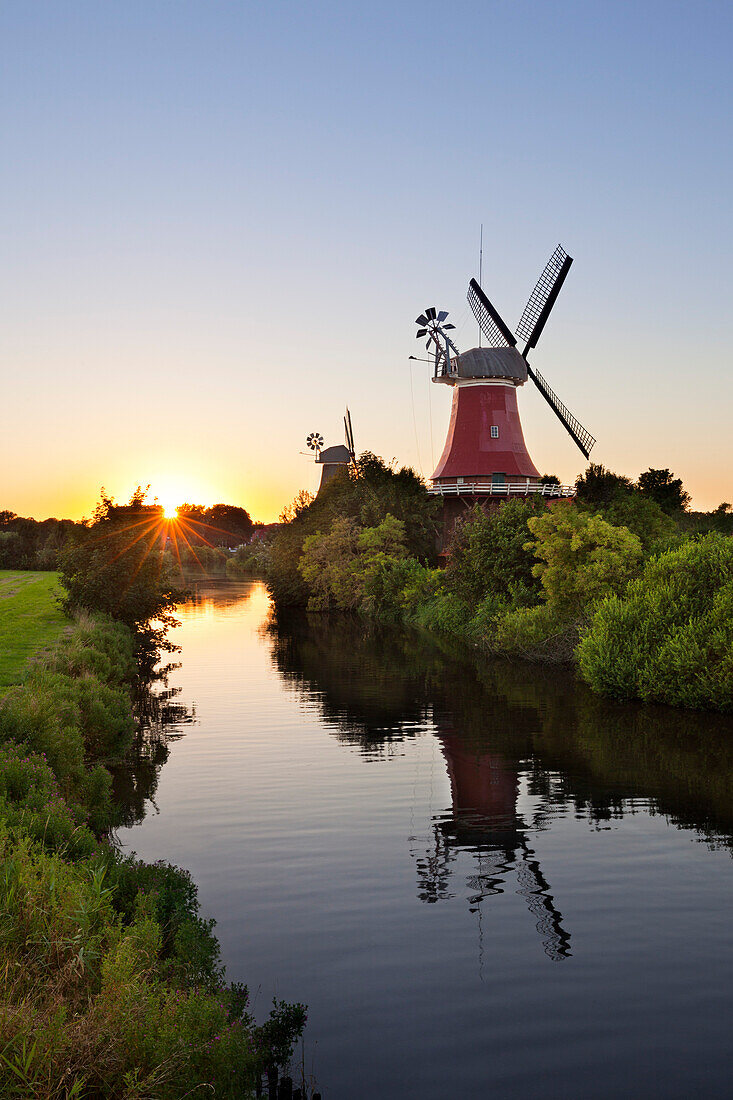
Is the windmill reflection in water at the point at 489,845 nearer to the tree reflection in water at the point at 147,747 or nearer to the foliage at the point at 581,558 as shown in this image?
the tree reflection in water at the point at 147,747

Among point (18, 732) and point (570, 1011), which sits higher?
point (18, 732)

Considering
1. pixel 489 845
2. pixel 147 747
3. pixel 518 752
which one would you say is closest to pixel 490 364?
pixel 518 752

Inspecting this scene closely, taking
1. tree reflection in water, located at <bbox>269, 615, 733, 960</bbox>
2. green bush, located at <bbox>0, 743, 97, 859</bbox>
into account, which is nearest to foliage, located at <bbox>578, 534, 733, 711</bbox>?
tree reflection in water, located at <bbox>269, 615, 733, 960</bbox>

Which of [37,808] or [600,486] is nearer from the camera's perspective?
[37,808]

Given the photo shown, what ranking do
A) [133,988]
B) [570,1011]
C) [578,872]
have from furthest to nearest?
1. [578,872]
2. [570,1011]
3. [133,988]

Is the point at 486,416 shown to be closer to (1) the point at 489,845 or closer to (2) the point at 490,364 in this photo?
(2) the point at 490,364

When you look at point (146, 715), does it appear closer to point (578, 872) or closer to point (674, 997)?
point (578, 872)

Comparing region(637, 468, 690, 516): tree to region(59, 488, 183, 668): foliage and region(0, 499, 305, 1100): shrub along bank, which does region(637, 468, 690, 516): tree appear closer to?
region(59, 488, 183, 668): foliage

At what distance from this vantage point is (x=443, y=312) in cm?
7644

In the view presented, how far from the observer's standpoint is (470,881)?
47.2 feet

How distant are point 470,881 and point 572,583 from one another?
2576 cm

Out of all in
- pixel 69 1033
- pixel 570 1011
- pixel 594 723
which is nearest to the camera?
pixel 69 1033

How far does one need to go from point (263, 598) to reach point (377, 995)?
83.2 m

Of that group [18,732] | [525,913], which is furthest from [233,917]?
[18,732]
